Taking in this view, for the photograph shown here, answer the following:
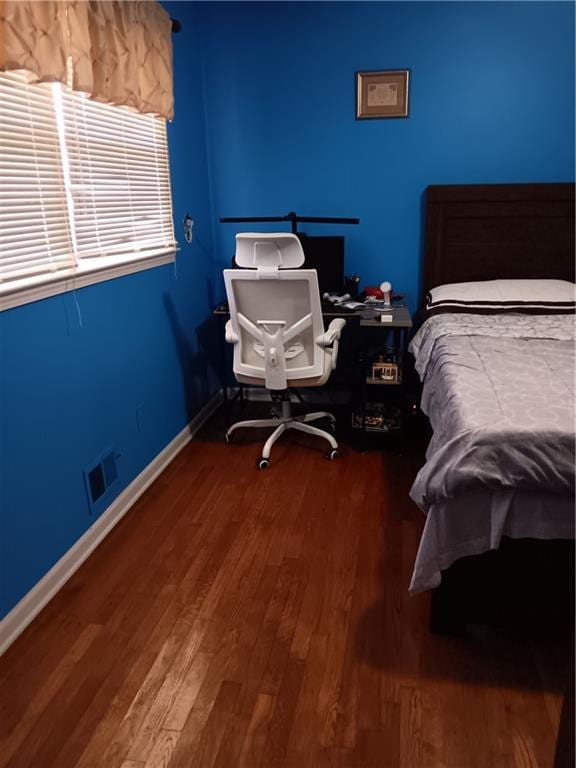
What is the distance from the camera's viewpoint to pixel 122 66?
7.35 feet

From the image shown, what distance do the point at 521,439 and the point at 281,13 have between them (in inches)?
117

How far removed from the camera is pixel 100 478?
235 cm

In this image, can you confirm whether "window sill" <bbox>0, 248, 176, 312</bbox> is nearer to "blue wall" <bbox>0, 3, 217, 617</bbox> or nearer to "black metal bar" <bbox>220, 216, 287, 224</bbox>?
"blue wall" <bbox>0, 3, 217, 617</bbox>

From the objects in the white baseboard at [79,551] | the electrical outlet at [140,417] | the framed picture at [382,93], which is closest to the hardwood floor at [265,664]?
the white baseboard at [79,551]

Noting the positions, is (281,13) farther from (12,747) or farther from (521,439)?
(12,747)

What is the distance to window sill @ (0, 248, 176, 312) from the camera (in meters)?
1.76

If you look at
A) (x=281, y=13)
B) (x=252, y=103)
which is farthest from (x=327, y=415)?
(x=281, y=13)

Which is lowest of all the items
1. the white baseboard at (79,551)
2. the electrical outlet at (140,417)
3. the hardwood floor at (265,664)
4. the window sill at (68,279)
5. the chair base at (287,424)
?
the hardwood floor at (265,664)

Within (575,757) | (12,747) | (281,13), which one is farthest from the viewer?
(281,13)

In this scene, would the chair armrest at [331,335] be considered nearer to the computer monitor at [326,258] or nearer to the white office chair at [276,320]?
the white office chair at [276,320]

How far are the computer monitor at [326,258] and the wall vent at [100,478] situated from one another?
1.67m

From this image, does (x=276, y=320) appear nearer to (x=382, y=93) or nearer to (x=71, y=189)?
(x=71, y=189)

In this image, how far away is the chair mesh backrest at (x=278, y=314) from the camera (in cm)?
264

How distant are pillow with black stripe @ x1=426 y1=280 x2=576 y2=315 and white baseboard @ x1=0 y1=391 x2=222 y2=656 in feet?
5.65
